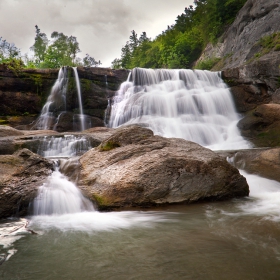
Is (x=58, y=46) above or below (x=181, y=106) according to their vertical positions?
above

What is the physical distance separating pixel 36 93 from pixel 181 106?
34.1 ft

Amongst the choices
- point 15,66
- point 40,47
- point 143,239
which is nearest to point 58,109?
point 15,66

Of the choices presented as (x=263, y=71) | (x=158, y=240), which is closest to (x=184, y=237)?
(x=158, y=240)

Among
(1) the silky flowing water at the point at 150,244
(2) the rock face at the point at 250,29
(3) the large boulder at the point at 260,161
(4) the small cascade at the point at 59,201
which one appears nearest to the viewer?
(1) the silky flowing water at the point at 150,244

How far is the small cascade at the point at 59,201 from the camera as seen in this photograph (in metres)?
5.02

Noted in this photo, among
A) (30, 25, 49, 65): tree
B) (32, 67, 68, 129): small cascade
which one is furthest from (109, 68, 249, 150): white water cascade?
(30, 25, 49, 65): tree

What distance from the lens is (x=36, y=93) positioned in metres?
18.0

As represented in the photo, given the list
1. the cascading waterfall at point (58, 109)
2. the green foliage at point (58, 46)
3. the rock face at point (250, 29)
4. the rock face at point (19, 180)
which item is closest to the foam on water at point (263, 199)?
the rock face at point (19, 180)

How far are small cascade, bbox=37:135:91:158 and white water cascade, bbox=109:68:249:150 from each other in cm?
470

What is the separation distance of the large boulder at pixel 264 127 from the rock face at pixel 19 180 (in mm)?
9548

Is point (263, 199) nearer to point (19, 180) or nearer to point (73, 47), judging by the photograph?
point (19, 180)

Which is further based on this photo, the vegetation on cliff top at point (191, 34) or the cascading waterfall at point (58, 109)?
the vegetation on cliff top at point (191, 34)

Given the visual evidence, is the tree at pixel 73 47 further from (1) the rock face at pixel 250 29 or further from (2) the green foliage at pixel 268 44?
(2) the green foliage at pixel 268 44

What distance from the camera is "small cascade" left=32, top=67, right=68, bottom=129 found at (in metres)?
16.8
